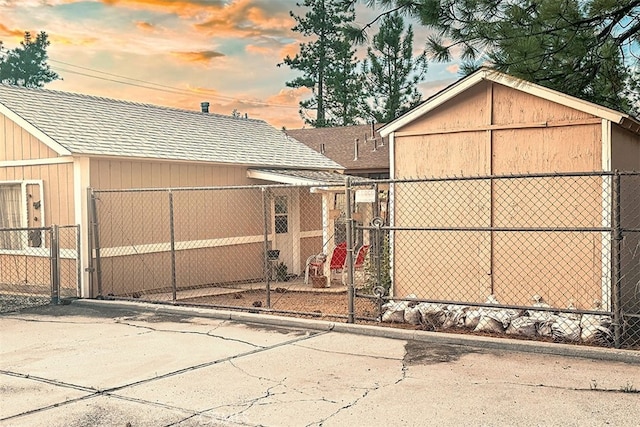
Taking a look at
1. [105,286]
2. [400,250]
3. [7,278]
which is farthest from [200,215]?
[400,250]

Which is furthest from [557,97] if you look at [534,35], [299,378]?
[299,378]

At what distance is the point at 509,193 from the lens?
858cm

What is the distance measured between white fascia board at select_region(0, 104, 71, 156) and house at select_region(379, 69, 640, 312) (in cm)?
536

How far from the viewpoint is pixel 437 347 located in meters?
6.89

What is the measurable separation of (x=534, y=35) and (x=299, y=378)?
4753mm

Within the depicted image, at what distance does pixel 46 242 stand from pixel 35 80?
3943 cm

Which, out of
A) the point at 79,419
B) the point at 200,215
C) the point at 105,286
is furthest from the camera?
the point at 200,215

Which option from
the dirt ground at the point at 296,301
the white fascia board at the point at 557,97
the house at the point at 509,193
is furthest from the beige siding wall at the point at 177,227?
the white fascia board at the point at 557,97

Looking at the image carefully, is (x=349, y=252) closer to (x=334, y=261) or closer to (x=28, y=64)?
(x=334, y=261)

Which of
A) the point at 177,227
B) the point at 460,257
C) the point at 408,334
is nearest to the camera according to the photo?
the point at 408,334

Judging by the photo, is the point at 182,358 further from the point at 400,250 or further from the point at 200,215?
the point at 200,215

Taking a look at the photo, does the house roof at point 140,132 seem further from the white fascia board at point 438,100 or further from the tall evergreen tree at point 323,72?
the tall evergreen tree at point 323,72

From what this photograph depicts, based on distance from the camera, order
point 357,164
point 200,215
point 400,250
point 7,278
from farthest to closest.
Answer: point 357,164 → point 200,215 → point 7,278 → point 400,250

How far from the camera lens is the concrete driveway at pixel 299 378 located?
15.6ft
